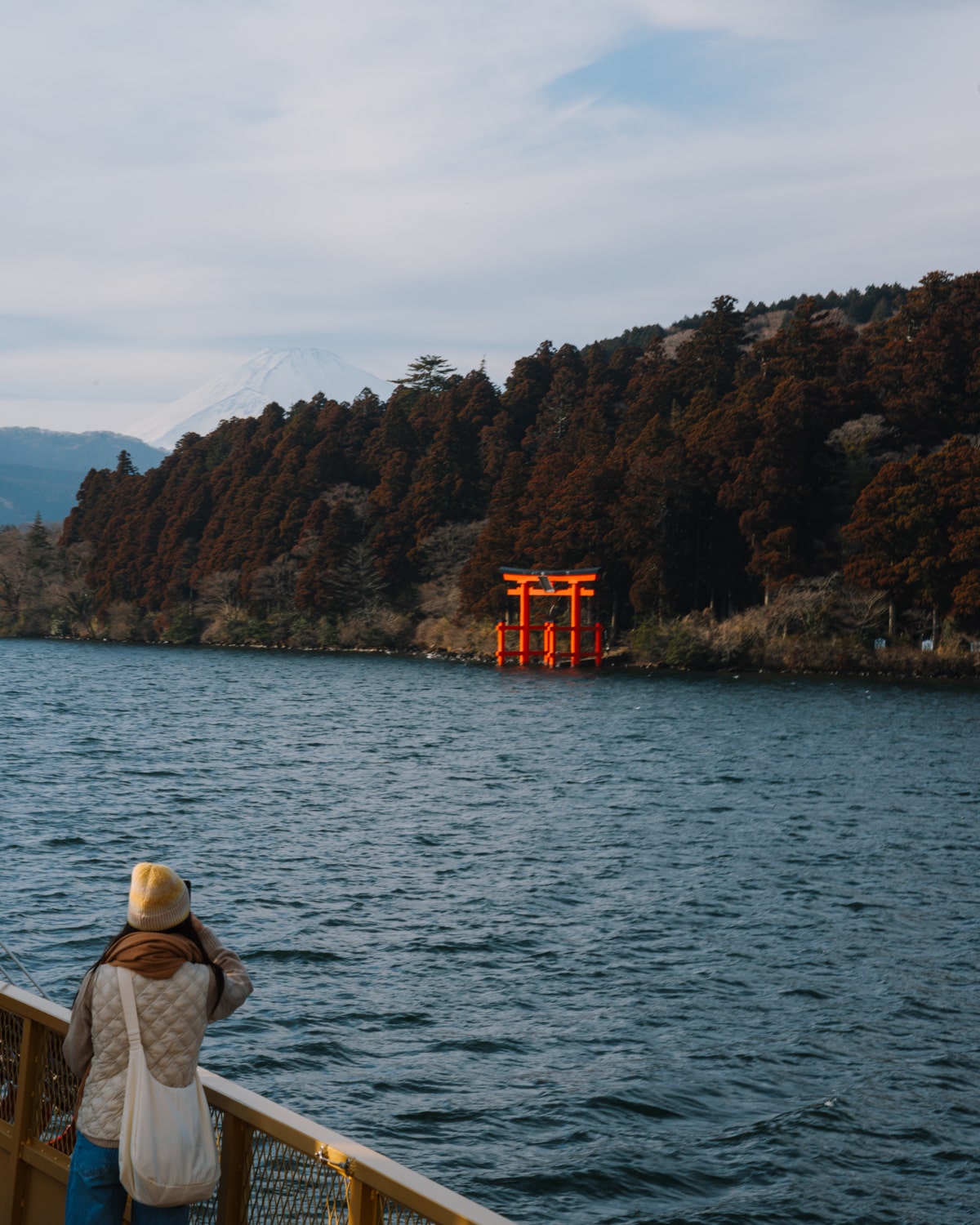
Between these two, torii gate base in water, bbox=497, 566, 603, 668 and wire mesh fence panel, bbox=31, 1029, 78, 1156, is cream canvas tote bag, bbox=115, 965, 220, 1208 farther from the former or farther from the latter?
torii gate base in water, bbox=497, 566, 603, 668

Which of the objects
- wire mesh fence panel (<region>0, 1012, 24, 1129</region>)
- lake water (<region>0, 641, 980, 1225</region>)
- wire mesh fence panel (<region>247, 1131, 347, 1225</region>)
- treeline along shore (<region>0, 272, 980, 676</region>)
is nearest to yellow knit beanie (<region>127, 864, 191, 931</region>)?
wire mesh fence panel (<region>247, 1131, 347, 1225</region>)

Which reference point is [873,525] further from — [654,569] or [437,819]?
[437,819]

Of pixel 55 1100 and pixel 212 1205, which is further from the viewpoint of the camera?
pixel 55 1100

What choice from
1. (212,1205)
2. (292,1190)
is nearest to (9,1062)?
(212,1205)

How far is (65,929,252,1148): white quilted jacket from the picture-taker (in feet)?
12.0

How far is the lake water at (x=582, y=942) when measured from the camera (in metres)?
8.27

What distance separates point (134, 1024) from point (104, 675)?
2143 inches

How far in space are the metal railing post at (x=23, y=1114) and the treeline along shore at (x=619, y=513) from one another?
5208 centimetres

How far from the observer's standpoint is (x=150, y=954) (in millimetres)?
3686

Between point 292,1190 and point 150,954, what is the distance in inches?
31.9

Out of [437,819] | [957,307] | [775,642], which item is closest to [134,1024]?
[437,819]

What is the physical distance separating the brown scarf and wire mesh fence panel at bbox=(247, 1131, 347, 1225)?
57cm

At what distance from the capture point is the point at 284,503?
8694 centimetres

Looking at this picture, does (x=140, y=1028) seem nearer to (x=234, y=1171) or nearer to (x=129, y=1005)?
(x=129, y=1005)
